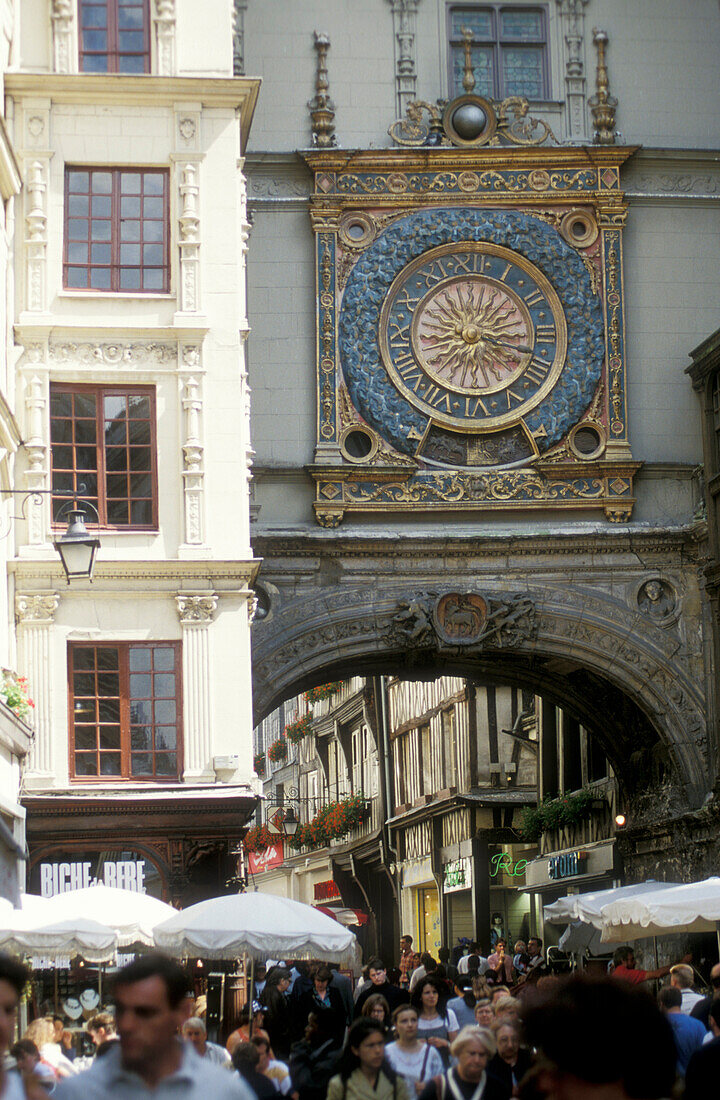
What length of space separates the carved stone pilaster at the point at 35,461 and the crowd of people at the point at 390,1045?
6.06 m

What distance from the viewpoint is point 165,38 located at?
900 inches

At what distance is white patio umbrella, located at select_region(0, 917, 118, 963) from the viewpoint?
1443 centimetres

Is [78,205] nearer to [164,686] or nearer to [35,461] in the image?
[35,461]

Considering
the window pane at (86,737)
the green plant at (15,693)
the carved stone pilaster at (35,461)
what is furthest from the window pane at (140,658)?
the green plant at (15,693)

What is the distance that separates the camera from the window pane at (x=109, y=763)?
21375mm

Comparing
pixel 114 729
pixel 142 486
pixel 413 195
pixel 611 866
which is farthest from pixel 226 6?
pixel 611 866

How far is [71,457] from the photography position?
21984 mm

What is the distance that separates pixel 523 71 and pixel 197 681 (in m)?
11.4

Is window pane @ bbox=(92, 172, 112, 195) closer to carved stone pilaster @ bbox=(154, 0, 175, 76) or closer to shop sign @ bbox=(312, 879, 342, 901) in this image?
carved stone pilaster @ bbox=(154, 0, 175, 76)

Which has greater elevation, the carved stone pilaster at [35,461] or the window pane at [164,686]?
the carved stone pilaster at [35,461]

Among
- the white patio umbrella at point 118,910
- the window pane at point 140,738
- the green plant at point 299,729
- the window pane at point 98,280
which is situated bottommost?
the white patio umbrella at point 118,910

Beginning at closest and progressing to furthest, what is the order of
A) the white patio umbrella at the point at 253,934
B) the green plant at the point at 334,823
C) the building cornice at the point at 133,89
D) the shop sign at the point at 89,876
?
1. the white patio umbrella at the point at 253,934
2. the shop sign at the point at 89,876
3. the building cornice at the point at 133,89
4. the green plant at the point at 334,823

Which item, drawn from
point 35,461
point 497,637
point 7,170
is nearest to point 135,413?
point 35,461

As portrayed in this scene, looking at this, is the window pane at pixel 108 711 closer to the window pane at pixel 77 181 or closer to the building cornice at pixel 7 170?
the building cornice at pixel 7 170
